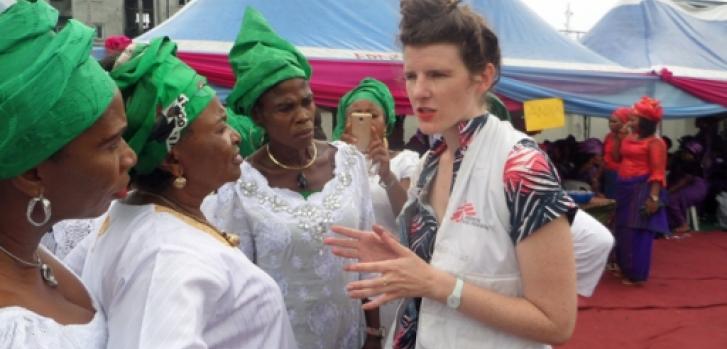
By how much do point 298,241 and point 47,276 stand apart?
3.36ft

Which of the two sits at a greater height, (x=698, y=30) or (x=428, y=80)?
(x=428, y=80)

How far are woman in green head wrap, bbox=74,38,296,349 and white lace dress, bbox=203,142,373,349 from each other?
550 millimetres

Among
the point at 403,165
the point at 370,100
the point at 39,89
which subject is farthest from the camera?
the point at 370,100

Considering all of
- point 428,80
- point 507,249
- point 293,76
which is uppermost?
point 428,80

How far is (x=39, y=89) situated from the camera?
102 cm

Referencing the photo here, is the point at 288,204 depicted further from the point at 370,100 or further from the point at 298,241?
the point at 370,100

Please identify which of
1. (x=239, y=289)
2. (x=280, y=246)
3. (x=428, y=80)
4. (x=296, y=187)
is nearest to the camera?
(x=239, y=289)

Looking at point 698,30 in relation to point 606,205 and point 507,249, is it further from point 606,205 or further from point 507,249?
point 507,249

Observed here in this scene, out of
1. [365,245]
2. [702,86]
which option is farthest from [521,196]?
[702,86]

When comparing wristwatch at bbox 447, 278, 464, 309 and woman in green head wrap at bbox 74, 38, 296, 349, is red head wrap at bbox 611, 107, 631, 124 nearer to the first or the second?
wristwatch at bbox 447, 278, 464, 309

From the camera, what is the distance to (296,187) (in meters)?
2.35

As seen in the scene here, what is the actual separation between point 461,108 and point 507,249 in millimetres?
364

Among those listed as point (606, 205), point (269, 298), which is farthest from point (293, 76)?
point (606, 205)

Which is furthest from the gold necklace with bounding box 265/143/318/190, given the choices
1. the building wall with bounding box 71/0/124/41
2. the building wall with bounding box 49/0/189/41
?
the building wall with bounding box 71/0/124/41
